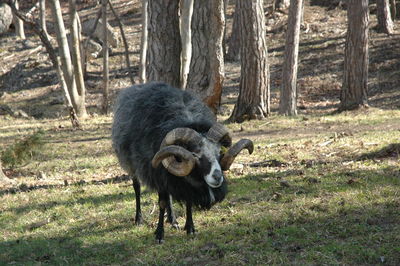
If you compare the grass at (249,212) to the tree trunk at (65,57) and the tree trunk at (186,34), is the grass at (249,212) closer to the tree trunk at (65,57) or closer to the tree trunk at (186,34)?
Result: the tree trunk at (186,34)

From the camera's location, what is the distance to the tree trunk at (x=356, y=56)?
1695cm

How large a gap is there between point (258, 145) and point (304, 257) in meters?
6.60

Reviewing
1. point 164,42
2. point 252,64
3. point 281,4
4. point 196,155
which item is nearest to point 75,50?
point 252,64

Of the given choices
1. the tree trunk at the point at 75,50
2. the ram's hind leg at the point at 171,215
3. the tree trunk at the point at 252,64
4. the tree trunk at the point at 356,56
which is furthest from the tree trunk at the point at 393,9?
the ram's hind leg at the point at 171,215

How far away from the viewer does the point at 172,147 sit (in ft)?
23.3

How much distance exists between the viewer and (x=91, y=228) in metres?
8.39

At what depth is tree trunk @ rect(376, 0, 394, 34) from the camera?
28.0m

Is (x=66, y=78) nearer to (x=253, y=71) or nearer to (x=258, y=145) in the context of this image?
(x=253, y=71)

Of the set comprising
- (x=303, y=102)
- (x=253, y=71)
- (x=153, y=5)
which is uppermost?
(x=153, y=5)

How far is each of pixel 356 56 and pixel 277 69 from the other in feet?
36.5

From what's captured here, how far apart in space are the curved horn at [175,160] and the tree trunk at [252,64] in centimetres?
945

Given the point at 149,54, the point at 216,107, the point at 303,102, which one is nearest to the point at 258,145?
the point at 149,54

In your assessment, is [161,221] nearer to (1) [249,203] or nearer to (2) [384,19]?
(1) [249,203]

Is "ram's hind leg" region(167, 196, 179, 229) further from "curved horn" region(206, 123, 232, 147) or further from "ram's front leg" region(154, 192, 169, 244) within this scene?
"curved horn" region(206, 123, 232, 147)
